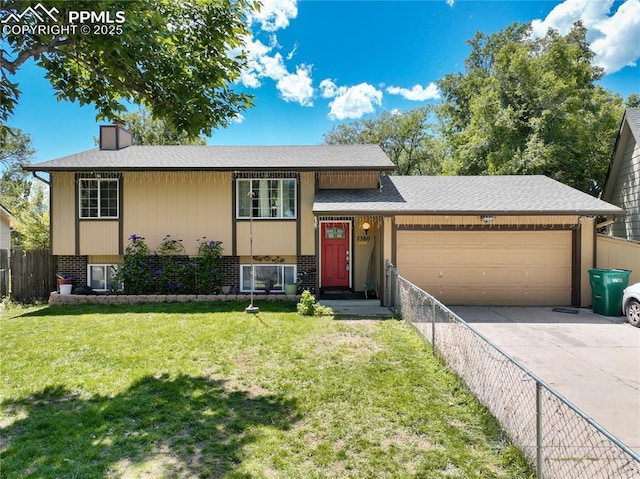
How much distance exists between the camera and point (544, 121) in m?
15.5

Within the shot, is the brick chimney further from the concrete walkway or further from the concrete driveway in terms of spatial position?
the concrete driveway

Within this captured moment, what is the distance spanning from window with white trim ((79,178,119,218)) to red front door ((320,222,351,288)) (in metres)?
6.49

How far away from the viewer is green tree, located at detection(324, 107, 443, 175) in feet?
87.6

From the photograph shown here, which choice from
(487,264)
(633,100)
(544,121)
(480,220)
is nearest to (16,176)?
(480,220)

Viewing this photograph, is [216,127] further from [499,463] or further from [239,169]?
[499,463]

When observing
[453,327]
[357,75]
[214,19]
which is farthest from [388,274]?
[357,75]

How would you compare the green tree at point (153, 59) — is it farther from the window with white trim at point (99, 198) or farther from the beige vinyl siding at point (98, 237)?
the beige vinyl siding at point (98, 237)

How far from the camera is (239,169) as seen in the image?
10297mm

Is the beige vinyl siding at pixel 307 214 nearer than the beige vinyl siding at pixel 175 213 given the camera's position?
Yes

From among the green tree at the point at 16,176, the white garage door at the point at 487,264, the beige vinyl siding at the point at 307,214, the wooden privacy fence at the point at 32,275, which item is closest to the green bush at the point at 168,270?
the wooden privacy fence at the point at 32,275

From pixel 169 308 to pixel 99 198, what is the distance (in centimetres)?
449

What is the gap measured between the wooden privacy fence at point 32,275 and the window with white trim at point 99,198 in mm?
1799

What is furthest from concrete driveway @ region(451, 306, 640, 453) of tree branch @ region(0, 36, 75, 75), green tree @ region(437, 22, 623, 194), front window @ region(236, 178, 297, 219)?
green tree @ region(437, 22, 623, 194)

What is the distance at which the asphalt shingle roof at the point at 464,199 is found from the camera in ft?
29.8
